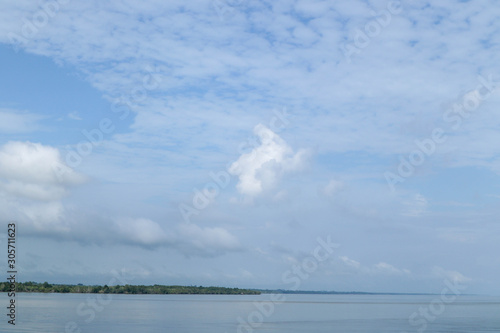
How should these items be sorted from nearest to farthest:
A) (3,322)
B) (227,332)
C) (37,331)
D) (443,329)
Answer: (37,331)
(227,332)
(3,322)
(443,329)

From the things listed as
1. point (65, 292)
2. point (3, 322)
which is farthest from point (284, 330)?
point (65, 292)

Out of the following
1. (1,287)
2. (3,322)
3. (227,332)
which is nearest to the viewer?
(227,332)

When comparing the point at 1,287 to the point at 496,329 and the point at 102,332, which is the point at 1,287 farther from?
the point at 496,329

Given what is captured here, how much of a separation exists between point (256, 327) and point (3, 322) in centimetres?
2624

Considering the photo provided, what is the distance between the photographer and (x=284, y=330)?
53094 mm

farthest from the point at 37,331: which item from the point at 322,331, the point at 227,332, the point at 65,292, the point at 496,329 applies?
the point at 65,292

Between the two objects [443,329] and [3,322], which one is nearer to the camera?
[3,322]

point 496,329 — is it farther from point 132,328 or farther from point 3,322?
point 3,322

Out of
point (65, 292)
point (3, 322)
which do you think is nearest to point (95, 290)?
point (65, 292)

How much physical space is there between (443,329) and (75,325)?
39.7 metres

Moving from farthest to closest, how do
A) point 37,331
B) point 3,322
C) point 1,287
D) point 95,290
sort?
point 95,290 → point 1,287 → point 3,322 → point 37,331

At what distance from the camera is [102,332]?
48125mm

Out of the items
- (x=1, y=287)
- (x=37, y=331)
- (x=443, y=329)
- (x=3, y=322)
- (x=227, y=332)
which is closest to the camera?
(x=37, y=331)

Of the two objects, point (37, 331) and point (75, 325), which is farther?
point (75, 325)
